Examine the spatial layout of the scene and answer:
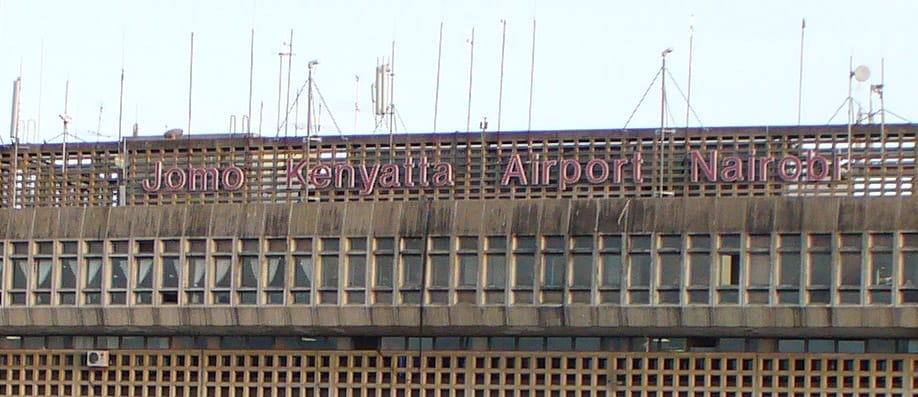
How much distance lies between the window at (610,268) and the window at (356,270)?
5583 mm

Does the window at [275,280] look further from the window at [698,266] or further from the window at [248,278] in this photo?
the window at [698,266]

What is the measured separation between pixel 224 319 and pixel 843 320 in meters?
14.4

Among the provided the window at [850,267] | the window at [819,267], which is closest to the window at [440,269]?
the window at [819,267]

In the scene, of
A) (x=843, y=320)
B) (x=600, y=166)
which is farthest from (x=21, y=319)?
(x=843, y=320)

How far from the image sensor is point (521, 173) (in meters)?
55.9

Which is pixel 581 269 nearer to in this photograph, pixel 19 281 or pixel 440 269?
pixel 440 269

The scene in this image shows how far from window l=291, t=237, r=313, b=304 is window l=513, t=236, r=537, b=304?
4938 mm

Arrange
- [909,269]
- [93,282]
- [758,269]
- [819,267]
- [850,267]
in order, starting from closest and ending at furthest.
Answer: [909,269]
[850,267]
[819,267]
[758,269]
[93,282]

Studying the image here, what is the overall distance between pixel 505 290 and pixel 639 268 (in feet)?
10.2

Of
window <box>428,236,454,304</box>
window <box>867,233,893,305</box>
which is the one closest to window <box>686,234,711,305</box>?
window <box>867,233,893,305</box>

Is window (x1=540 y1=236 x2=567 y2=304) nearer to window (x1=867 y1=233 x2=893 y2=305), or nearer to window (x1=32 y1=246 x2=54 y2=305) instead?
window (x1=867 y1=233 x2=893 y2=305)

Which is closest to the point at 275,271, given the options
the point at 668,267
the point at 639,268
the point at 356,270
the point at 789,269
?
the point at 356,270

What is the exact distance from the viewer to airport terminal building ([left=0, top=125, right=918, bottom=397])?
146 feet

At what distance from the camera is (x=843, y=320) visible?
144 ft
